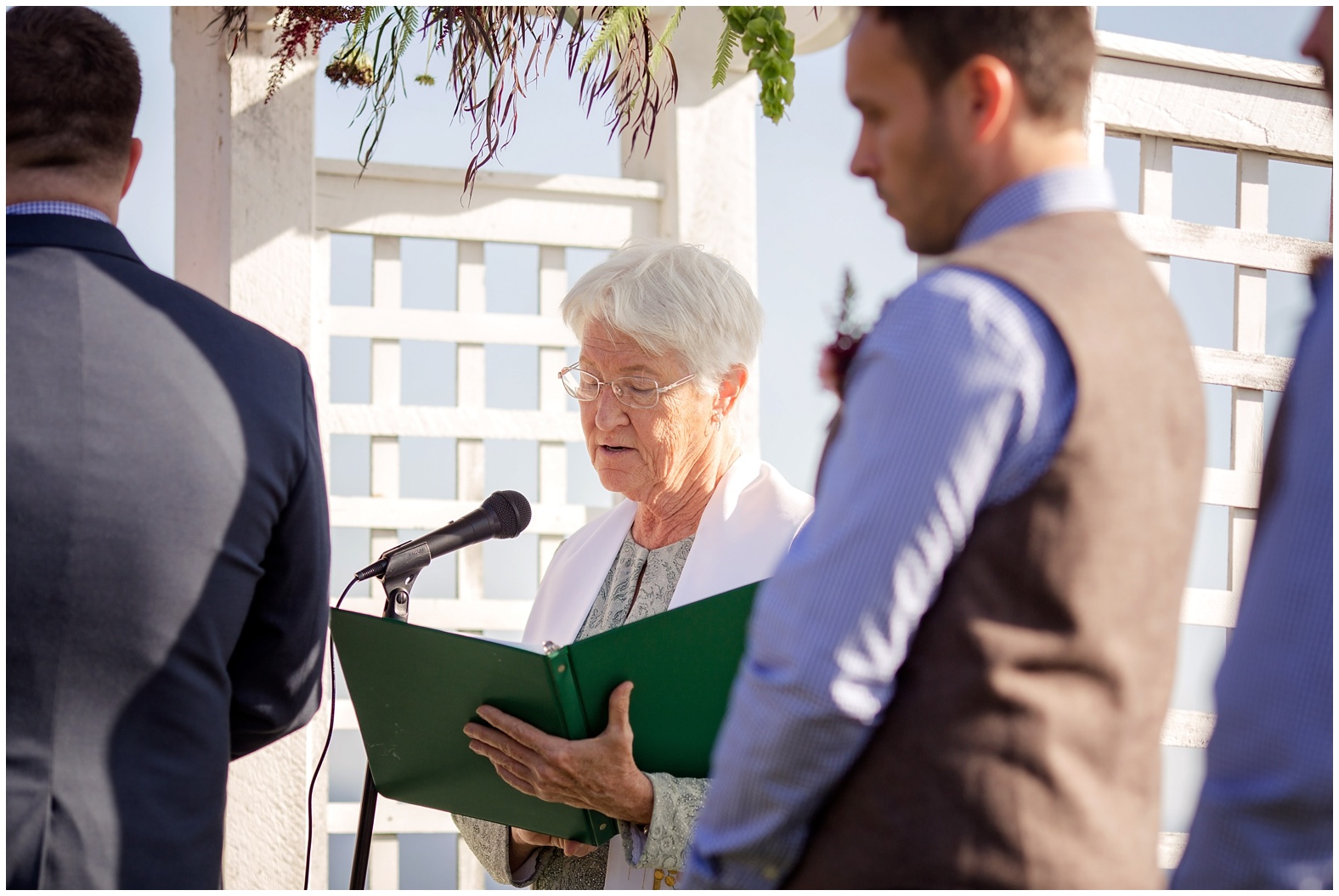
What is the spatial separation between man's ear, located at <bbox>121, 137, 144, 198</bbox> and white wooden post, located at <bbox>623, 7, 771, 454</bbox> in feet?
8.28

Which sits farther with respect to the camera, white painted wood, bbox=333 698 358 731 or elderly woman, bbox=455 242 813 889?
white painted wood, bbox=333 698 358 731

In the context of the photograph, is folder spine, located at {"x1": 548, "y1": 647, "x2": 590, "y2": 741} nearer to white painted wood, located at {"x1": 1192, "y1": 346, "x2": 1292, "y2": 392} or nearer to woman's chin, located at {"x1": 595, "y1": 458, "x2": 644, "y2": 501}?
woman's chin, located at {"x1": 595, "y1": 458, "x2": 644, "y2": 501}

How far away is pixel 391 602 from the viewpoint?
239cm

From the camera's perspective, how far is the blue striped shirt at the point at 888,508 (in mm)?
1199

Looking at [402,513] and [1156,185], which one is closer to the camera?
[1156,185]

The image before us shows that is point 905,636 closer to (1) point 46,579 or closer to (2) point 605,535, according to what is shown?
(1) point 46,579

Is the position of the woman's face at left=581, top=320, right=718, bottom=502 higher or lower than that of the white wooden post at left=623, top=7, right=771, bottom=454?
lower

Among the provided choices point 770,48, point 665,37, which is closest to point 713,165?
point 665,37

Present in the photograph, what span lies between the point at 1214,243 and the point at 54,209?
10.2 feet

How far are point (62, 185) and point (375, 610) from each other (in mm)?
2288

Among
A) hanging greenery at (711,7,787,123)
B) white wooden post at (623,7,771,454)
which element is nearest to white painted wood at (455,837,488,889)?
white wooden post at (623,7,771,454)

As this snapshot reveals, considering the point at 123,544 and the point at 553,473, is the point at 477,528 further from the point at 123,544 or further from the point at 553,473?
the point at 553,473

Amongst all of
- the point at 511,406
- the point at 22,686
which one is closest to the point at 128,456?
the point at 22,686

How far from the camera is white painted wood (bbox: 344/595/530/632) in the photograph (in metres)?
4.16
